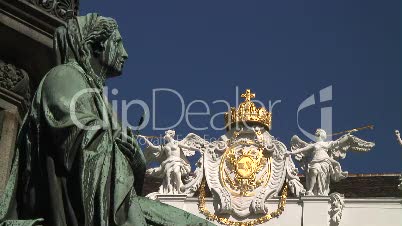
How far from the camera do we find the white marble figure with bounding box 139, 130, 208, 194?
21.2 metres

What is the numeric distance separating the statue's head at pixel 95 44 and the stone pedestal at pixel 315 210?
16.7 metres

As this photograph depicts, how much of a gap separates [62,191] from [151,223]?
36 centimetres

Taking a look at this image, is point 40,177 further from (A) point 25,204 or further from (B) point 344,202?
(B) point 344,202

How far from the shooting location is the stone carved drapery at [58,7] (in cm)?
447

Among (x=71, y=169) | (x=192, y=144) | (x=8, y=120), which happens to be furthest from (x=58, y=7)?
(x=192, y=144)

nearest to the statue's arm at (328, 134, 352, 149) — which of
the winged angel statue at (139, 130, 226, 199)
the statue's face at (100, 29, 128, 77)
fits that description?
the winged angel statue at (139, 130, 226, 199)

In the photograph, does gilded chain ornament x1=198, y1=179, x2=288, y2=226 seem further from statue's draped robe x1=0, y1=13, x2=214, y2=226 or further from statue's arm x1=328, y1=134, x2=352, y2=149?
statue's draped robe x1=0, y1=13, x2=214, y2=226

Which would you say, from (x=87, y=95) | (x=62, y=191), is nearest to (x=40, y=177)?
(x=62, y=191)

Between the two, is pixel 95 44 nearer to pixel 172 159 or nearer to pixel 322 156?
pixel 322 156

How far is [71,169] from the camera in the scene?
357cm

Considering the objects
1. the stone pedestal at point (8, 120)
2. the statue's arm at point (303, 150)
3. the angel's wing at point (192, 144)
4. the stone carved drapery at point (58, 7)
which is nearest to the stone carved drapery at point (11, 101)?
the stone pedestal at point (8, 120)

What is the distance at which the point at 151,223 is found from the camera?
12.5 feet

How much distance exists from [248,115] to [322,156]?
164 centimetres

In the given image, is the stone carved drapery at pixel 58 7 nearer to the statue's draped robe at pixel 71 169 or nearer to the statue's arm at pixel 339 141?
the statue's draped robe at pixel 71 169
